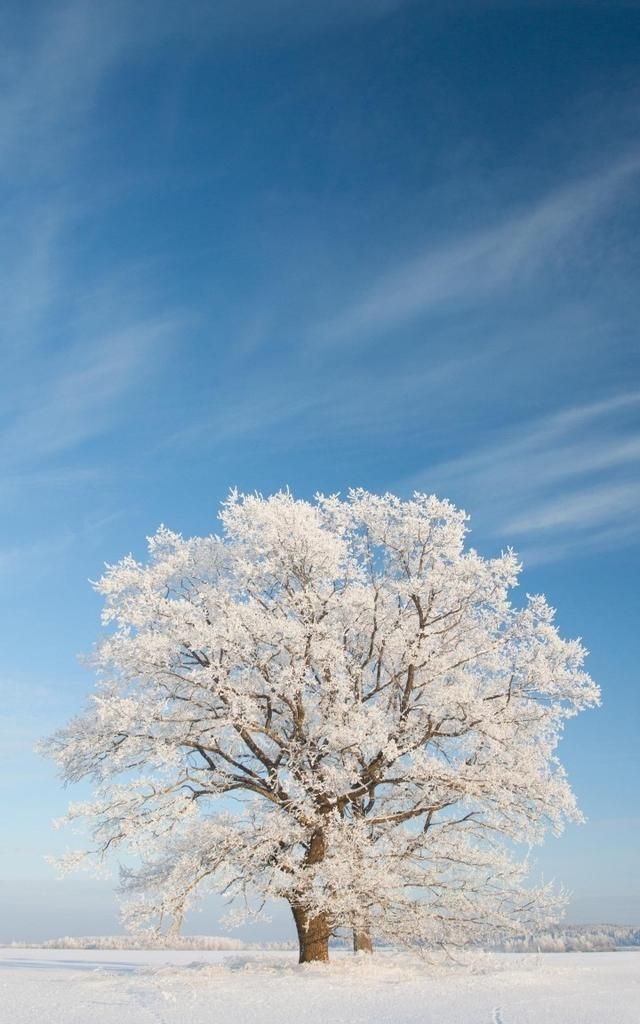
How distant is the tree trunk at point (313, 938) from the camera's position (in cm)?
1841

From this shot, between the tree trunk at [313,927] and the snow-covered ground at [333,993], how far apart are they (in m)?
0.47

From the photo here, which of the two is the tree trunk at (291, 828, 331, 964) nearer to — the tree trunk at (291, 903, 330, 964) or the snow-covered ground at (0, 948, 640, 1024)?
the tree trunk at (291, 903, 330, 964)

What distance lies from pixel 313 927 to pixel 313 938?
21 centimetres

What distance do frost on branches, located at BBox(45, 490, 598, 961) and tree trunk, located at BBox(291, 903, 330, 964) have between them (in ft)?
0.13

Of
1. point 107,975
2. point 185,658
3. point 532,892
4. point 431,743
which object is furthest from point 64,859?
point 532,892

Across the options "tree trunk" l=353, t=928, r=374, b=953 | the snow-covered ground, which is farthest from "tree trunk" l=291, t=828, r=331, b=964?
"tree trunk" l=353, t=928, r=374, b=953

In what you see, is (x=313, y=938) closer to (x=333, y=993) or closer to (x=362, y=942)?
(x=362, y=942)

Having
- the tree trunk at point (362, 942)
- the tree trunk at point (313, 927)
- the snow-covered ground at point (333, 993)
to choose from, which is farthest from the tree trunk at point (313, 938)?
the tree trunk at point (362, 942)

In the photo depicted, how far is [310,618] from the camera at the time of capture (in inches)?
782

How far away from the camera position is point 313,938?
18547 millimetres

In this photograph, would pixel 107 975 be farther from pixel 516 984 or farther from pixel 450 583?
pixel 450 583

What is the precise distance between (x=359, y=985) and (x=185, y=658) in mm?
7768

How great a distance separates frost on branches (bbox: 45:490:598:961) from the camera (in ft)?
59.5

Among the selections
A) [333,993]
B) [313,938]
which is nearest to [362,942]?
[313,938]
